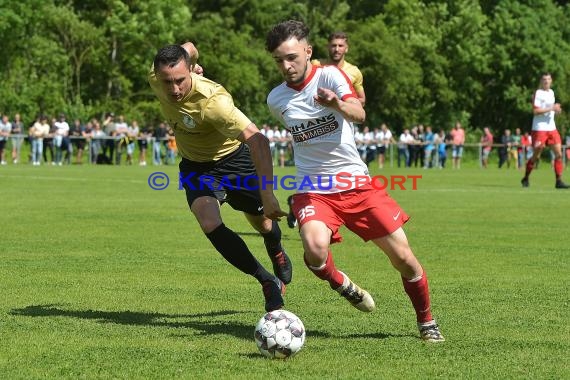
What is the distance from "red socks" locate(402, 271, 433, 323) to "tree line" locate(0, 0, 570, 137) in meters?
46.5

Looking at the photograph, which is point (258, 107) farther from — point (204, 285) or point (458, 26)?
point (204, 285)

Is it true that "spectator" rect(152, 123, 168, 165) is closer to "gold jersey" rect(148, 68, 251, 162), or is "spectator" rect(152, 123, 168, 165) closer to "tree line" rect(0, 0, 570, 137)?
"tree line" rect(0, 0, 570, 137)

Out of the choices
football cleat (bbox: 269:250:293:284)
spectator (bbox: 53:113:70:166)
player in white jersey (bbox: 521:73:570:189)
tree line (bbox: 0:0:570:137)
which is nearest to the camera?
football cleat (bbox: 269:250:293:284)

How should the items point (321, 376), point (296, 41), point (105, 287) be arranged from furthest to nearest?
point (105, 287) → point (296, 41) → point (321, 376)

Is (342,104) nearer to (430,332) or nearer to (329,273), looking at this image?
(329,273)

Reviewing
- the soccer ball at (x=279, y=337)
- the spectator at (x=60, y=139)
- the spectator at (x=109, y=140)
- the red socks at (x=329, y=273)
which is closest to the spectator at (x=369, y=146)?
the spectator at (x=109, y=140)

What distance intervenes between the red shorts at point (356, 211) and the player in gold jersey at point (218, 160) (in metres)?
0.22

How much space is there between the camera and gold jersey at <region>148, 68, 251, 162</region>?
766 centimetres

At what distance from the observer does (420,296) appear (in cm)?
717

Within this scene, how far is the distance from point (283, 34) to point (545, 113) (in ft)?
53.6

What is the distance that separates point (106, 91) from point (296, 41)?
55697 millimetres

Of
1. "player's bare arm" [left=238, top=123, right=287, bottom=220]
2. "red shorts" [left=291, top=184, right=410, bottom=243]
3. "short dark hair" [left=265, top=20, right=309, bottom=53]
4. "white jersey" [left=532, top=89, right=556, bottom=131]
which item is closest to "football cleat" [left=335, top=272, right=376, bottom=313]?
"red shorts" [left=291, top=184, right=410, bottom=243]

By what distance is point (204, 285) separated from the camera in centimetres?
966

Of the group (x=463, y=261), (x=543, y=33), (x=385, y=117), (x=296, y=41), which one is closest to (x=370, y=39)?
(x=385, y=117)
